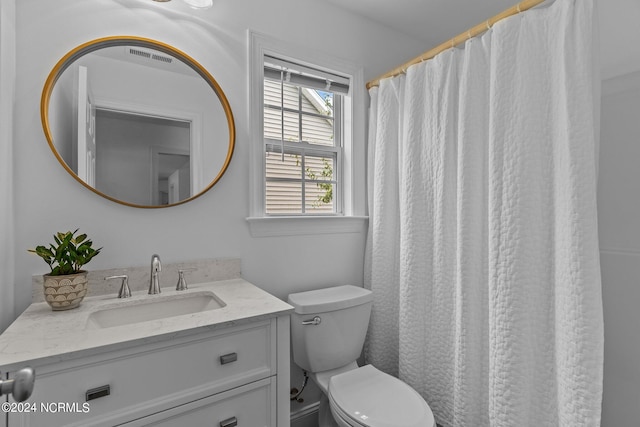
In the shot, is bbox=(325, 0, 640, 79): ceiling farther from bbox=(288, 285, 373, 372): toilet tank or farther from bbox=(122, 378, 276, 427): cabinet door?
bbox=(122, 378, 276, 427): cabinet door

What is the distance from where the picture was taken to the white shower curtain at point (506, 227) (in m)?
1.04

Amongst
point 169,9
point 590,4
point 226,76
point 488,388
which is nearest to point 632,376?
point 488,388

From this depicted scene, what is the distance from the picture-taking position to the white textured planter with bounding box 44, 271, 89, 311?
3.56 ft

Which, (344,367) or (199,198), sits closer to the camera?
(199,198)

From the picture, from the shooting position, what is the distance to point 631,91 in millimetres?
1374

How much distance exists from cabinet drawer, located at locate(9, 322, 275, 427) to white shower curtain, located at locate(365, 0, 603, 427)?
88 centimetres

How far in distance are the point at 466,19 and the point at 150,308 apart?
2.46 meters

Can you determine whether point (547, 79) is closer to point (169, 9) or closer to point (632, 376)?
point (632, 376)

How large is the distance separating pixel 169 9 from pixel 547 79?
1631mm

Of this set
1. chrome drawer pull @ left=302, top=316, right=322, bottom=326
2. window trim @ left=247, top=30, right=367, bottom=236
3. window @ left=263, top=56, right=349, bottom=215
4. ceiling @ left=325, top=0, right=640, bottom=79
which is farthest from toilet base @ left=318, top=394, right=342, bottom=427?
ceiling @ left=325, top=0, right=640, bottom=79

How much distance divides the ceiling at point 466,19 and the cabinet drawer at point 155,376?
191 cm

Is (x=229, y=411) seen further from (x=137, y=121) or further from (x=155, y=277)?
(x=137, y=121)

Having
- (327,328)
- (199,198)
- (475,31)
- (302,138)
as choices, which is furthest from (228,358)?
(475,31)

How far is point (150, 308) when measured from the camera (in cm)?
127
